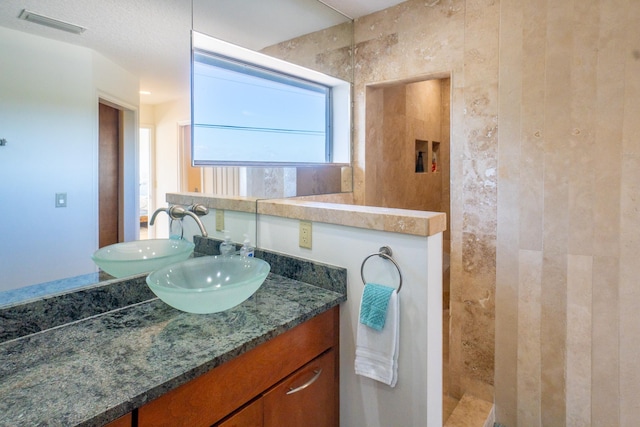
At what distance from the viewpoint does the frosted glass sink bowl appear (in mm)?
1064

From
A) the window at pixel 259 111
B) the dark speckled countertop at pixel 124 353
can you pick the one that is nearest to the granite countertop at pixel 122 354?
the dark speckled countertop at pixel 124 353

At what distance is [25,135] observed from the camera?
1.02m

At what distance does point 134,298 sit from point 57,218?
0.36 m

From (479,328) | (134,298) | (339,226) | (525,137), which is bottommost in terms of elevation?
(479,328)

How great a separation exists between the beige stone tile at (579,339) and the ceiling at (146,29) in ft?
6.62

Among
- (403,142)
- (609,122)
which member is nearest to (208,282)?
(609,122)

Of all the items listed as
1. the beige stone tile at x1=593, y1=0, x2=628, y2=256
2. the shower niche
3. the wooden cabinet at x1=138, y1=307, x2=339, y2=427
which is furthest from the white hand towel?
the shower niche

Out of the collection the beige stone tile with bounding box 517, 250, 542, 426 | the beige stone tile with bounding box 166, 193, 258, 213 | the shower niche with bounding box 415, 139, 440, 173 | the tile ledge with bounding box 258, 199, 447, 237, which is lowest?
the beige stone tile with bounding box 517, 250, 542, 426

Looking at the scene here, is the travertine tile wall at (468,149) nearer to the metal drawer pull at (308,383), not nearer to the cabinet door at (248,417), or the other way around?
the metal drawer pull at (308,383)

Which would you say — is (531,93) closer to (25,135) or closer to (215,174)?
(215,174)

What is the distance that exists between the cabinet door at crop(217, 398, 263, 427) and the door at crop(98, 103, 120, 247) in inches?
28.9

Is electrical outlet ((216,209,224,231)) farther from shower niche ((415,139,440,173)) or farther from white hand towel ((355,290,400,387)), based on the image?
shower niche ((415,139,440,173))

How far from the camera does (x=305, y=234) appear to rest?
1.51 metres

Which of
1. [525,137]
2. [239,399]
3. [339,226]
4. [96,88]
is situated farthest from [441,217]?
[96,88]
